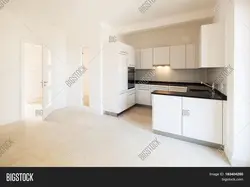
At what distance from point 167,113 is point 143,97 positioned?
8.18 ft

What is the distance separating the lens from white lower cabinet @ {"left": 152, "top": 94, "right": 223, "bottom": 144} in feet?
8.48

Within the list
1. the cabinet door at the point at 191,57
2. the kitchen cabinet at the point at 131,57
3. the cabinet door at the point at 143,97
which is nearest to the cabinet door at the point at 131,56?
the kitchen cabinet at the point at 131,57

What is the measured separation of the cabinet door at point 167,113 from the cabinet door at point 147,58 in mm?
2594

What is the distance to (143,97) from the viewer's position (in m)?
5.56

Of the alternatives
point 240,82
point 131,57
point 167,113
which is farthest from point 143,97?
point 240,82

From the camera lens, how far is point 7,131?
3.35m

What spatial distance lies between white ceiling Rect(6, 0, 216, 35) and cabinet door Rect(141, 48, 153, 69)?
1.12 m

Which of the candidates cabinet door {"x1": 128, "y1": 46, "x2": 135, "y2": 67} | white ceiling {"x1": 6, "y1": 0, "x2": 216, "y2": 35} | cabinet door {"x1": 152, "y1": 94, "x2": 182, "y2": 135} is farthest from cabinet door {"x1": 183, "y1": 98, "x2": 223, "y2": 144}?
cabinet door {"x1": 128, "y1": 46, "x2": 135, "y2": 67}

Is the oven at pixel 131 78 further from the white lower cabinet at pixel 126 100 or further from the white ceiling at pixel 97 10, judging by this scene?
the white ceiling at pixel 97 10

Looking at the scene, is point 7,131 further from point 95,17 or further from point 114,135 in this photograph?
point 95,17

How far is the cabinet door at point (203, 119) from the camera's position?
2570 millimetres

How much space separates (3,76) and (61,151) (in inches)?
97.6

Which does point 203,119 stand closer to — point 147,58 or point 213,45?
point 213,45

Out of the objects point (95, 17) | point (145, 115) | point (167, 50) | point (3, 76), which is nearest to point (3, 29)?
point (3, 76)
